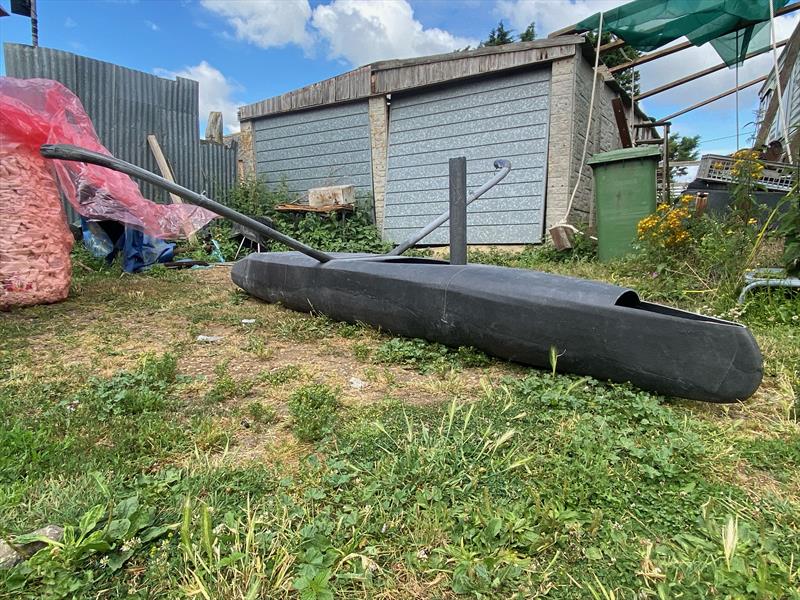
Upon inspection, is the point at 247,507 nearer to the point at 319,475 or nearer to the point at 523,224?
the point at 319,475

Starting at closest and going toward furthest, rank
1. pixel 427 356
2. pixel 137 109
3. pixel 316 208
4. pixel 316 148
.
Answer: pixel 427 356, pixel 137 109, pixel 316 208, pixel 316 148

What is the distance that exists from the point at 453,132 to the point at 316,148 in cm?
278

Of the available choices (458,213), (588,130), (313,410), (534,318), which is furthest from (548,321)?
(588,130)

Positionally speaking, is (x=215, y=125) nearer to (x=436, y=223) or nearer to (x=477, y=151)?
(x=477, y=151)

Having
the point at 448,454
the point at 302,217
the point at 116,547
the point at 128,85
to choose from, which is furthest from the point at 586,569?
the point at 128,85

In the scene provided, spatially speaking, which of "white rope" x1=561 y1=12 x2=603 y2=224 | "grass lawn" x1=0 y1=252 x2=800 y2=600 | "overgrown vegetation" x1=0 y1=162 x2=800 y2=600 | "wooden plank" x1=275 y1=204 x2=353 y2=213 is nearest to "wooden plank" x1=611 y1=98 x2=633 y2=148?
"white rope" x1=561 y1=12 x2=603 y2=224

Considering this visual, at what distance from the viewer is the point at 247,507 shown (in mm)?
1135

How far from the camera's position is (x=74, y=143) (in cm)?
342

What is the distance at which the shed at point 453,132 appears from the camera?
6.40m

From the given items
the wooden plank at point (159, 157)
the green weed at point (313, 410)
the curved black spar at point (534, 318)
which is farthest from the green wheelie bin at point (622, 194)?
the wooden plank at point (159, 157)

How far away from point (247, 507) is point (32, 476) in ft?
2.15

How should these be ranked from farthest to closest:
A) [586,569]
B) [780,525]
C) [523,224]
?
1. [523,224]
2. [780,525]
3. [586,569]

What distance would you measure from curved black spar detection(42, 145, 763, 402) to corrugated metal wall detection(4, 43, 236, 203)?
4.89 metres

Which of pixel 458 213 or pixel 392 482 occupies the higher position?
pixel 458 213
